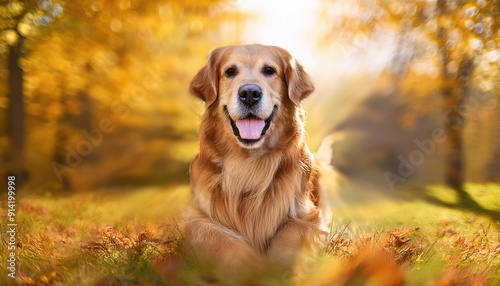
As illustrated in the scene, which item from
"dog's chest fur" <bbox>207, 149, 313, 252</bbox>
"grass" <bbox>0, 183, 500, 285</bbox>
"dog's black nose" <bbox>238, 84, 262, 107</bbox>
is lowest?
"grass" <bbox>0, 183, 500, 285</bbox>

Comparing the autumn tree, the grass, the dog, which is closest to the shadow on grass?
the grass

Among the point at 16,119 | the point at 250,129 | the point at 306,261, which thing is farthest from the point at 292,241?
the point at 16,119

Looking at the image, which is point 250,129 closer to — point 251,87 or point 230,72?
point 251,87

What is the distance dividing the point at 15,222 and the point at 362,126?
313 cm

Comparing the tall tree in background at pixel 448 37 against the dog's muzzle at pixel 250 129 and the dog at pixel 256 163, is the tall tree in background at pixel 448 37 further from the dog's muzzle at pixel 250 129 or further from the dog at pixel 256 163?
the dog's muzzle at pixel 250 129

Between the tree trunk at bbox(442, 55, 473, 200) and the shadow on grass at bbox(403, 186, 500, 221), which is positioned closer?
the shadow on grass at bbox(403, 186, 500, 221)

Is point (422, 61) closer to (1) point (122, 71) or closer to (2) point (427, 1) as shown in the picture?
(2) point (427, 1)

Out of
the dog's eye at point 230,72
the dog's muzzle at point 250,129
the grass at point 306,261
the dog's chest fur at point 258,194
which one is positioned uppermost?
the dog's eye at point 230,72

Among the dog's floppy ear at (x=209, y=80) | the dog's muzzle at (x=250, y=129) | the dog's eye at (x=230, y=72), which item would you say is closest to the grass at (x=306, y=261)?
the dog's muzzle at (x=250, y=129)

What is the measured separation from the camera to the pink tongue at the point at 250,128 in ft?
10.3

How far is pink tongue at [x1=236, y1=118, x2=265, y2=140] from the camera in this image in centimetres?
313

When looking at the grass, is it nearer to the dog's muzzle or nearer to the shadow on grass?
the shadow on grass

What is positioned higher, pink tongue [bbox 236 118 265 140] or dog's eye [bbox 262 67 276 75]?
dog's eye [bbox 262 67 276 75]

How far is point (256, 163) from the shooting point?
10.9 feet
